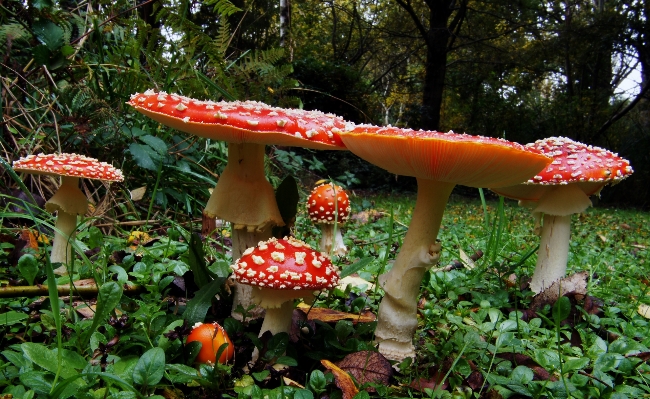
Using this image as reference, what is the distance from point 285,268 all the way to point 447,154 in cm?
68

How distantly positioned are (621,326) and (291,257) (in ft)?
6.43

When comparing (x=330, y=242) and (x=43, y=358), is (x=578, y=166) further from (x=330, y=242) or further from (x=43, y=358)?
(x=43, y=358)

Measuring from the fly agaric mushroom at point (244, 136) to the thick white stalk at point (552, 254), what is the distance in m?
1.85

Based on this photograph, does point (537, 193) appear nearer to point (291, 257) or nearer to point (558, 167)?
point (558, 167)

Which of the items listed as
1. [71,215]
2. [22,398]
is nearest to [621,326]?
[22,398]

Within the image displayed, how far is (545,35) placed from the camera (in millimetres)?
16641

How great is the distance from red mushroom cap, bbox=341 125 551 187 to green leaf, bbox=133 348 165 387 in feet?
3.16

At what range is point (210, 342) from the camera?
1.61 metres

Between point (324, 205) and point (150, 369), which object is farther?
point (324, 205)

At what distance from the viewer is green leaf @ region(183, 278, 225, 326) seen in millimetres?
1841

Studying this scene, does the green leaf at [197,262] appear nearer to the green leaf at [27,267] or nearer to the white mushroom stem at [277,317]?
the white mushroom stem at [277,317]

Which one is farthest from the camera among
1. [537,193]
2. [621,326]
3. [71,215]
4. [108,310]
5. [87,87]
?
[87,87]

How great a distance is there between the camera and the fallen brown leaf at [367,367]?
1.62 meters

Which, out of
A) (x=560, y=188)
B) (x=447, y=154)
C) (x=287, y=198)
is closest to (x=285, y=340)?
(x=287, y=198)
